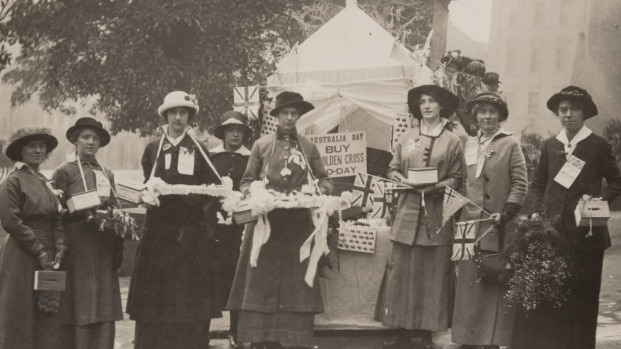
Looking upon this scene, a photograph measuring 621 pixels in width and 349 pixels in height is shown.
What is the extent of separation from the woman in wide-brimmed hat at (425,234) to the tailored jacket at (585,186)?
0.81 m

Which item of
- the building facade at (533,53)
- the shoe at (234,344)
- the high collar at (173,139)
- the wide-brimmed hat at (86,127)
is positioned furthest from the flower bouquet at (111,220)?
the building facade at (533,53)

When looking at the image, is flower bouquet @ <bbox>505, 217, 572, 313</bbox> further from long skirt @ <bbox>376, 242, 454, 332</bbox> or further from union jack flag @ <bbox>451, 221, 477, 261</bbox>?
long skirt @ <bbox>376, 242, 454, 332</bbox>

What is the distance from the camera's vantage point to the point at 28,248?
5.57 m

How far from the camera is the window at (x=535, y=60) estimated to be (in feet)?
84.6

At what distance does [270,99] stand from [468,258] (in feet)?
12.2

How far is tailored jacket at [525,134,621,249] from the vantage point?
591cm

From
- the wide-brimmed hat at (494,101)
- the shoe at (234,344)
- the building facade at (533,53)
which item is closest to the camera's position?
the wide-brimmed hat at (494,101)

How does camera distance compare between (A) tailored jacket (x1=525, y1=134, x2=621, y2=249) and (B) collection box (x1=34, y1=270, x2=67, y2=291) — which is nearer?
(B) collection box (x1=34, y1=270, x2=67, y2=291)

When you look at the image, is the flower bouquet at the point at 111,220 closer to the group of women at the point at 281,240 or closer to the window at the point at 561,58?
the group of women at the point at 281,240

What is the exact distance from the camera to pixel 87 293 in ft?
19.4

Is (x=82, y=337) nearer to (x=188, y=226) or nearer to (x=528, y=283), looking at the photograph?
(x=188, y=226)

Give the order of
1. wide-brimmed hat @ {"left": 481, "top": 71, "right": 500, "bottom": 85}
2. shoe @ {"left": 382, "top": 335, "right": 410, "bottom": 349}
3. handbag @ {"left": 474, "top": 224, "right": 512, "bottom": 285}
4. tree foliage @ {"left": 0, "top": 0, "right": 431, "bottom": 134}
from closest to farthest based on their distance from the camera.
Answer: handbag @ {"left": 474, "top": 224, "right": 512, "bottom": 285} → shoe @ {"left": 382, "top": 335, "right": 410, "bottom": 349} → wide-brimmed hat @ {"left": 481, "top": 71, "right": 500, "bottom": 85} → tree foliage @ {"left": 0, "top": 0, "right": 431, "bottom": 134}

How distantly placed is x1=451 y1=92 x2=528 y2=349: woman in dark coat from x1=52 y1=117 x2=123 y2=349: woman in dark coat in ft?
8.98

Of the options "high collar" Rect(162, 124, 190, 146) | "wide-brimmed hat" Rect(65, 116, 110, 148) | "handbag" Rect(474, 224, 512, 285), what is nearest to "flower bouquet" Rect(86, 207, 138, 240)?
"wide-brimmed hat" Rect(65, 116, 110, 148)
